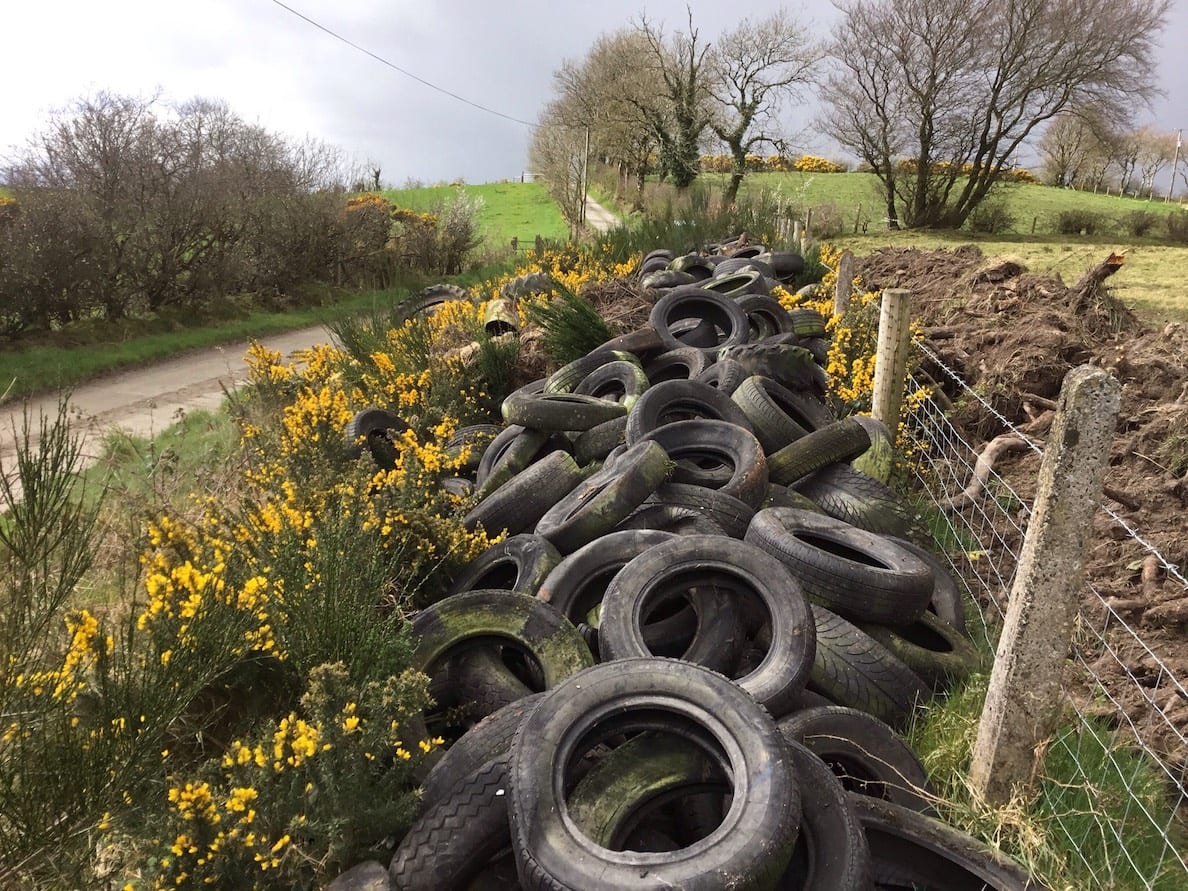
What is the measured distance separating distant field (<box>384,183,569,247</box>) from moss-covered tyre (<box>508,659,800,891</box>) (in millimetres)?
26974

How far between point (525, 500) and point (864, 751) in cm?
253

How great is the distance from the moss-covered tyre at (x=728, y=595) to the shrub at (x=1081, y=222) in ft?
86.4

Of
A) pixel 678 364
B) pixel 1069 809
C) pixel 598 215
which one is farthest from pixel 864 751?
pixel 598 215

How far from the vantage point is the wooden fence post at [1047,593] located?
7.82ft

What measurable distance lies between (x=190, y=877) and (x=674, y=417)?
419cm

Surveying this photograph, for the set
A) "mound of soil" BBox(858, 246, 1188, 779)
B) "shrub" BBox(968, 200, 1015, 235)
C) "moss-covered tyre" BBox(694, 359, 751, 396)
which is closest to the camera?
"mound of soil" BBox(858, 246, 1188, 779)

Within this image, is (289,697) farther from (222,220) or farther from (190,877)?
(222,220)

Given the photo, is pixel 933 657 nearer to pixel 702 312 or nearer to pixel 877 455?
pixel 877 455

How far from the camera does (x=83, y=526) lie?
88.8 inches

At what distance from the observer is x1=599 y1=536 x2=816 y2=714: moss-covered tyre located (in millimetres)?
3113

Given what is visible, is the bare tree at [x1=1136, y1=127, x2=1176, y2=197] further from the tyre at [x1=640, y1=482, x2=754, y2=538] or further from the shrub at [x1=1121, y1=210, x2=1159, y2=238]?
the tyre at [x1=640, y1=482, x2=754, y2=538]

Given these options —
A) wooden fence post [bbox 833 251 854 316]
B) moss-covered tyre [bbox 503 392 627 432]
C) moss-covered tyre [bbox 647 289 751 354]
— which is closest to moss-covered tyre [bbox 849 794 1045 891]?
moss-covered tyre [bbox 503 392 627 432]

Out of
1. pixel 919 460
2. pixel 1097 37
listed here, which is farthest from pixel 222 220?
pixel 1097 37

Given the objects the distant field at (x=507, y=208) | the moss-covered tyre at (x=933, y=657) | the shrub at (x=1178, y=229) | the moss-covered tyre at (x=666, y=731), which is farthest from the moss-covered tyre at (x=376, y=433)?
the shrub at (x=1178, y=229)
